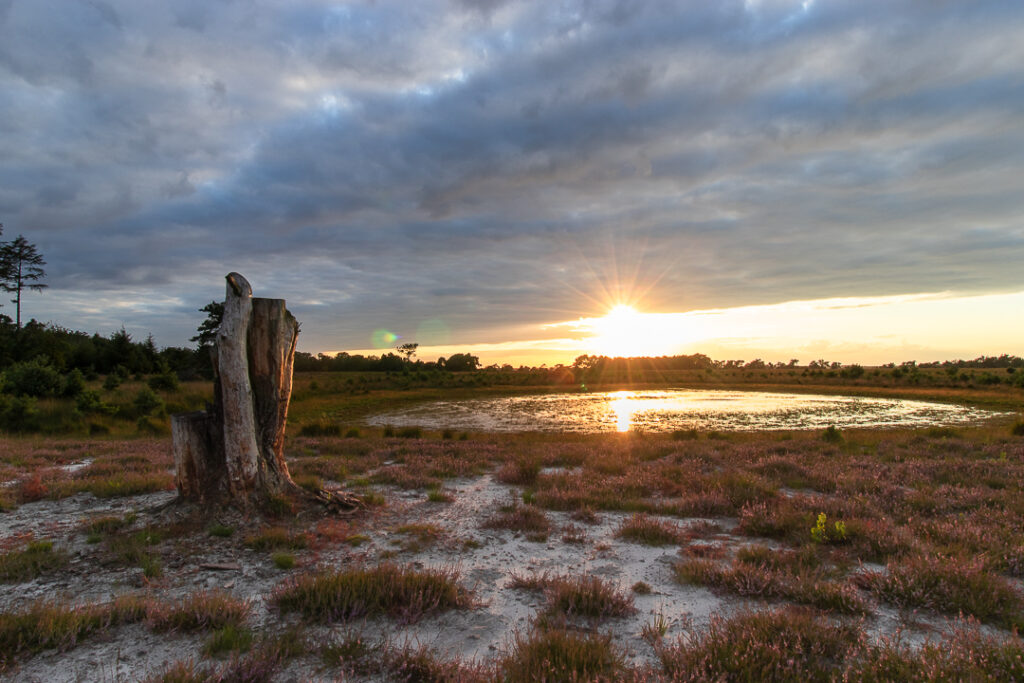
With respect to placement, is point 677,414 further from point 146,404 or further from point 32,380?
point 32,380

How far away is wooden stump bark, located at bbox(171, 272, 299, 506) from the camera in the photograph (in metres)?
8.15

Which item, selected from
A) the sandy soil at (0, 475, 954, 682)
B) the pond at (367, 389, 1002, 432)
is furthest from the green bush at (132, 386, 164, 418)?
the sandy soil at (0, 475, 954, 682)

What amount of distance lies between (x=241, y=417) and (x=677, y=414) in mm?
27489

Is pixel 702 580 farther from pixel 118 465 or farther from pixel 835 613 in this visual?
pixel 118 465

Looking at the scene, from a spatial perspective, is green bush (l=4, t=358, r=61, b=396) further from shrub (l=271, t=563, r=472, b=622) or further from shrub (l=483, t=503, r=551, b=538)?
shrub (l=271, t=563, r=472, b=622)

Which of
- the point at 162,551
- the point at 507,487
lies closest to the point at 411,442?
the point at 507,487

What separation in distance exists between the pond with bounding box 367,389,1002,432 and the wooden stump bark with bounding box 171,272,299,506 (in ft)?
57.1

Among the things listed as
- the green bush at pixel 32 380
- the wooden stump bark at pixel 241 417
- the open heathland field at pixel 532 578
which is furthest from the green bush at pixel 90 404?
the wooden stump bark at pixel 241 417

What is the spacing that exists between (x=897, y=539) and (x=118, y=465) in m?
17.2

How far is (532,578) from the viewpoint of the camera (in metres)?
5.95

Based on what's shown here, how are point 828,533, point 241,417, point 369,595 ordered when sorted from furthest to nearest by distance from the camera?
point 241,417 → point 828,533 → point 369,595

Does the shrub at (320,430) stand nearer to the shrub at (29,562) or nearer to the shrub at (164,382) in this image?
the shrub at (29,562)

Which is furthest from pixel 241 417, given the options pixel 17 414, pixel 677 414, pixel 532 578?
pixel 677 414

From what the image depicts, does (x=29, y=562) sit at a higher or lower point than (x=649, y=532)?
higher
